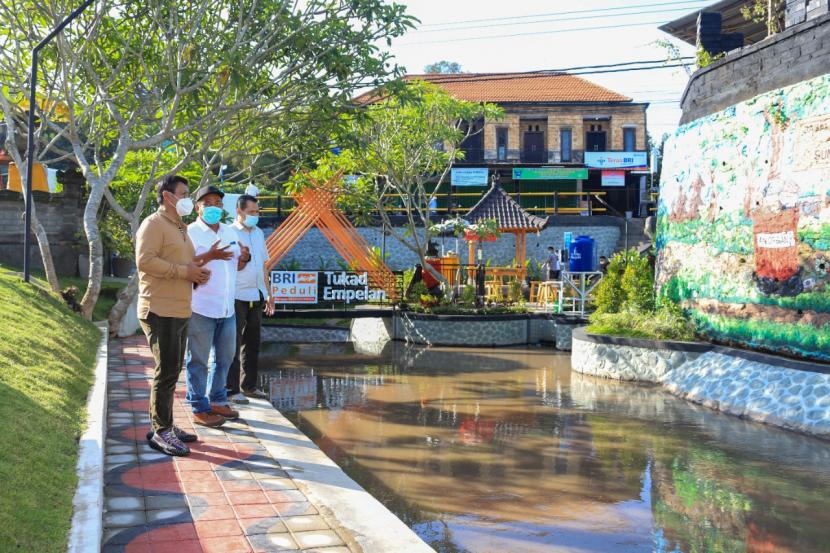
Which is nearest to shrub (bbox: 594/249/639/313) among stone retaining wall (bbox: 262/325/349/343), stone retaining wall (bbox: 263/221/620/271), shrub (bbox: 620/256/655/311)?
shrub (bbox: 620/256/655/311)

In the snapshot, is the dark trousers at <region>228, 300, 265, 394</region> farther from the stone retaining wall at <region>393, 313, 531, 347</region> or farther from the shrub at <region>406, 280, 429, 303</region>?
the shrub at <region>406, 280, 429, 303</region>

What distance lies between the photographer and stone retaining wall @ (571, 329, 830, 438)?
8.02 meters

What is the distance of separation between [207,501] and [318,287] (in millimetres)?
13628

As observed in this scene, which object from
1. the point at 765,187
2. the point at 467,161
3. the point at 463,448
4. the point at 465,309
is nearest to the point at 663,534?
the point at 463,448

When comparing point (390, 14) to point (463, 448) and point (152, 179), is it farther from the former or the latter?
point (463, 448)

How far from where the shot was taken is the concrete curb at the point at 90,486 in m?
3.48

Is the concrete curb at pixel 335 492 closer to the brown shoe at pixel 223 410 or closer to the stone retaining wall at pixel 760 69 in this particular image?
the brown shoe at pixel 223 410

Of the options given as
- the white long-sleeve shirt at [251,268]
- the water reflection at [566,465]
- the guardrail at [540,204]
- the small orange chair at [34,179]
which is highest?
the guardrail at [540,204]

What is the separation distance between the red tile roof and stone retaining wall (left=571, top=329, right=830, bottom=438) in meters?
26.8

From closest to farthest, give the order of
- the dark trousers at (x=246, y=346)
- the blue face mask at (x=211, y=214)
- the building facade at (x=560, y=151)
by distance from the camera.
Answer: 1. the blue face mask at (x=211, y=214)
2. the dark trousers at (x=246, y=346)
3. the building facade at (x=560, y=151)

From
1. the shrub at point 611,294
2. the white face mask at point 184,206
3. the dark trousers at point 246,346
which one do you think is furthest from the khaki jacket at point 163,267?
the shrub at point 611,294

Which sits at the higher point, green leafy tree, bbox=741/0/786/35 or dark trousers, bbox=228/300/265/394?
green leafy tree, bbox=741/0/786/35

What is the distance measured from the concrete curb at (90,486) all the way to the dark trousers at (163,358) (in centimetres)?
43

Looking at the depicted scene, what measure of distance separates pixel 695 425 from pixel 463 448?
2.86 meters
